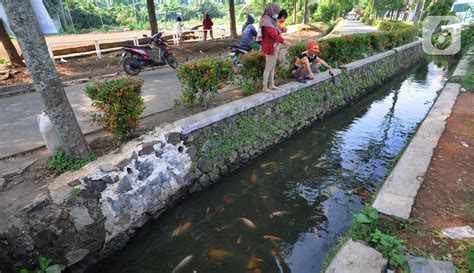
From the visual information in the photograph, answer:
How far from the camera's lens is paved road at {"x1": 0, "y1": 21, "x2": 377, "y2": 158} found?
15.9ft

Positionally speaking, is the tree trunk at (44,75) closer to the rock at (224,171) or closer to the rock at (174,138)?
the rock at (174,138)

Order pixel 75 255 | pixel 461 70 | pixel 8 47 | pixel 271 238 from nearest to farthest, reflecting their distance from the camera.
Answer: pixel 75 255
pixel 271 238
pixel 8 47
pixel 461 70

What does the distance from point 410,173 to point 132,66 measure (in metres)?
8.14

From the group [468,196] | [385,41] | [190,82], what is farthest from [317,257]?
[385,41]

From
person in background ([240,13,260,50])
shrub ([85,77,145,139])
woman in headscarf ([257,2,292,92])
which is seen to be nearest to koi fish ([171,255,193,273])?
shrub ([85,77,145,139])

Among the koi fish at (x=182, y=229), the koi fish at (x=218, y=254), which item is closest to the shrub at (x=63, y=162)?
the koi fish at (x=182, y=229)

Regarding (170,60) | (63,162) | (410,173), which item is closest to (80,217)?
(63,162)

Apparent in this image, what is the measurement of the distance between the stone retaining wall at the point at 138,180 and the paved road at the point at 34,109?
1423mm

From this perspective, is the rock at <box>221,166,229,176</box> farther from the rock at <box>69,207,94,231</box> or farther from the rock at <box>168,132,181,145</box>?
the rock at <box>69,207,94,231</box>

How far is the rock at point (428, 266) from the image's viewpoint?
8.57 ft

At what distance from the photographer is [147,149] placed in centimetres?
456

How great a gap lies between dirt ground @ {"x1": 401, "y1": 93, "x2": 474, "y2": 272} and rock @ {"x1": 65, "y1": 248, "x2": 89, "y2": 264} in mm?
3835

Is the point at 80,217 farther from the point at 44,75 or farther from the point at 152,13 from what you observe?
the point at 152,13

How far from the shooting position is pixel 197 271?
3.84 metres
